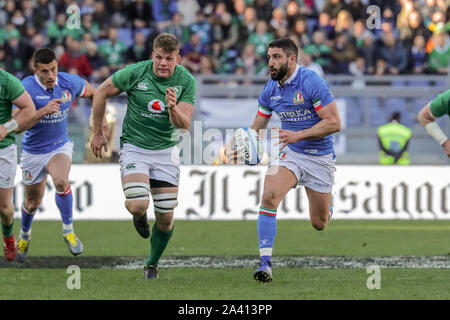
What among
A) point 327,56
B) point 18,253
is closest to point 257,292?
point 18,253

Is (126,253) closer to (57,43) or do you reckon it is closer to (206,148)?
(206,148)

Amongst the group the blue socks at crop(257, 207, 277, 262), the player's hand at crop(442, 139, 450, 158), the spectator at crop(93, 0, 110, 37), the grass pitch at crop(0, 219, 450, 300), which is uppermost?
the spectator at crop(93, 0, 110, 37)

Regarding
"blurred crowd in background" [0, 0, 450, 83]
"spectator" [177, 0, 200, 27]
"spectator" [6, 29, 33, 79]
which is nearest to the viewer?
"blurred crowd in background" [0, 0, 450, 83]

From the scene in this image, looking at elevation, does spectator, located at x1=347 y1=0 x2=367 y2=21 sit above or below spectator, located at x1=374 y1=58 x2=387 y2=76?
above

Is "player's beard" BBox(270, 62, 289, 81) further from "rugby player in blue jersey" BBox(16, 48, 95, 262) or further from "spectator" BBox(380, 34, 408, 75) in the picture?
"spectator" BBox(380, 34, 408, 75)

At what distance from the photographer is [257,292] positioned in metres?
8.47

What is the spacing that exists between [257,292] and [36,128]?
13.8 feet

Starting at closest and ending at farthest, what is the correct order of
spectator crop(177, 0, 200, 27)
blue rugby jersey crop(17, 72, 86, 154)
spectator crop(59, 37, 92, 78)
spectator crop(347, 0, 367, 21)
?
blue rugby jersey crop(17, 72, 86, 154), spectator crop(59, 37, 92, 78), spectator crop(347, 0, 367, 21), spectator crop(177, 0, 200, 27)

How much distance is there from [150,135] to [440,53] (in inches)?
464

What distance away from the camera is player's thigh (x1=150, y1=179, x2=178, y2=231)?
31.7ft

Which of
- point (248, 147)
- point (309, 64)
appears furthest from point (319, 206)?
point (309, 64)

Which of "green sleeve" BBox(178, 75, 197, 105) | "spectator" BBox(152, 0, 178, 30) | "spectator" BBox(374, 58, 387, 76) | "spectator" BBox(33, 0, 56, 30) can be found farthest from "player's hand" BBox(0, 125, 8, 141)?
"spectator" BBox(33, 0, 56, 30)

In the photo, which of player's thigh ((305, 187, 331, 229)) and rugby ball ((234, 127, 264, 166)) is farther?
player's thigh ((305, 187, 331, 229))

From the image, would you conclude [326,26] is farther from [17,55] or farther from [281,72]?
[281,72]
